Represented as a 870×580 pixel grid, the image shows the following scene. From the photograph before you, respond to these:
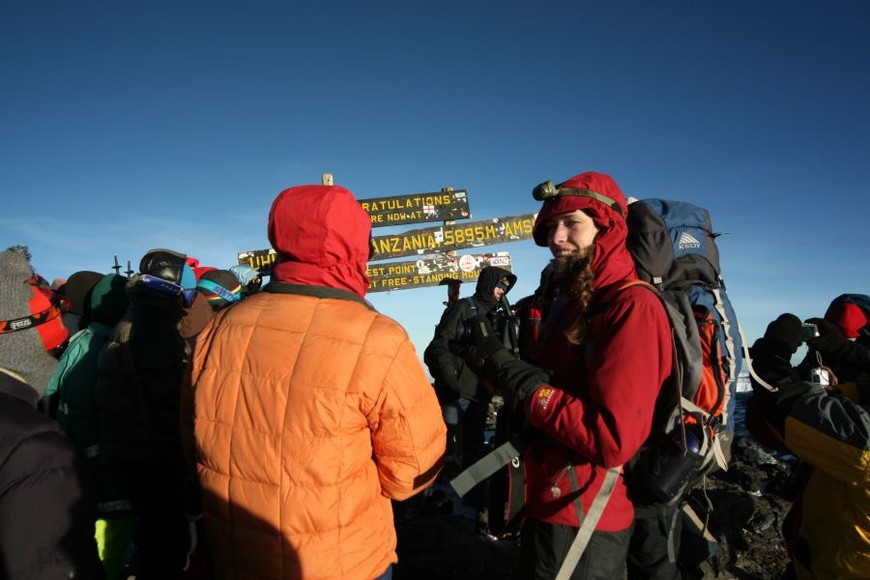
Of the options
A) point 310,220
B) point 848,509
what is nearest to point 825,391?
point 848,509

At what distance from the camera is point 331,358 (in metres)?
1.66

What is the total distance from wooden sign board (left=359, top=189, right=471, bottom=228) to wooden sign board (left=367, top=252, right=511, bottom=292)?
0.94 metres

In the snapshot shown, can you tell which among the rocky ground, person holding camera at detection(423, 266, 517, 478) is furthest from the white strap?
person holding camera at detection(423, 266, 517, 478)

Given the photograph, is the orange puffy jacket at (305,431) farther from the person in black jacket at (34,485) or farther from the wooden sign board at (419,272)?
the wooden sign board at (419,272)

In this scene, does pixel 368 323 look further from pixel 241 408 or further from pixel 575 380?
pixel 575 380

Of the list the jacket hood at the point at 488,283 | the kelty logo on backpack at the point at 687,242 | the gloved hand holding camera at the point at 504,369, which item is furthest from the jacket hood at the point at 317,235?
the jacket hood at the point at 488,283

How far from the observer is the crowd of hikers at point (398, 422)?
165 centimetres

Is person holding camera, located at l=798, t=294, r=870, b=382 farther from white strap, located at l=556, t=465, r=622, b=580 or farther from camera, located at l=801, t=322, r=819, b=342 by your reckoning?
white strap, located at l=556, t=465, r=622, b=580

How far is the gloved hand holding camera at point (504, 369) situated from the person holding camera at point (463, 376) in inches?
135

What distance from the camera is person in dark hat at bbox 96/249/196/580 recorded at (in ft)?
9.79

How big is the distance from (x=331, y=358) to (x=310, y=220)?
544mm

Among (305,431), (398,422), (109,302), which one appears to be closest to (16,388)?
(305,431)

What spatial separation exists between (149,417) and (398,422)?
2134mm

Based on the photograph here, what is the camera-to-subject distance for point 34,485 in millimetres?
1446
